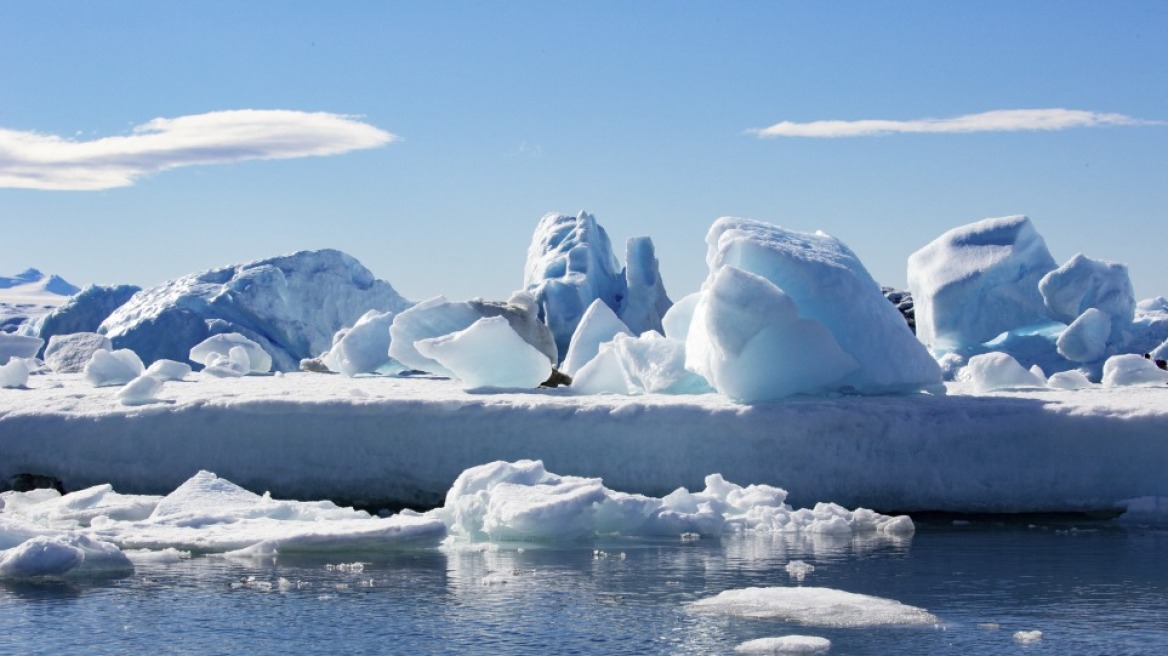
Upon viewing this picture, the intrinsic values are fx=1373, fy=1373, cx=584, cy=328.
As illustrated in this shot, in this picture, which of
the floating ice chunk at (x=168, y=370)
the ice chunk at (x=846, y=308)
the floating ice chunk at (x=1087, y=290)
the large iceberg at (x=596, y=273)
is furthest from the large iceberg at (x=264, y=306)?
the ice chunk at (x=846, y=308)

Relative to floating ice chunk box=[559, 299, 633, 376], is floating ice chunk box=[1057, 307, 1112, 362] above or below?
above

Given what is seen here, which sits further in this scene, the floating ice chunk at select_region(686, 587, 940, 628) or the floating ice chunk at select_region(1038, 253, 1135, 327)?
the floating ice chunk at select_region(1038, 253, 1135, 327)

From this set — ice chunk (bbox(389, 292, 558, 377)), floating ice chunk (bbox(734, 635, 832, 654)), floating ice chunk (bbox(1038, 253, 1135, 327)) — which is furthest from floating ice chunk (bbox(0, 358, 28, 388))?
floating ice chunk (bbox(1038, 253, 1135, 327))

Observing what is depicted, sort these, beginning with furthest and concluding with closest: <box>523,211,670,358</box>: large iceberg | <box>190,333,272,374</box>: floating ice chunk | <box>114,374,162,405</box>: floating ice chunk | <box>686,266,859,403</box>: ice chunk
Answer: <box>523,211,670,358</box>: large iceberg < <box>190,333,272,374</box>: floating ice chunk < <box>114,374,162,405</box>: floating ice chunk < <box>686,266,859,403</box>: ice chunk

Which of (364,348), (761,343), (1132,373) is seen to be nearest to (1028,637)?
(761,343)

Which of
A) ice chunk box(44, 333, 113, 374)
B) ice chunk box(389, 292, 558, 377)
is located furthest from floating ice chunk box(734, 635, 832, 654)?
ice chunk box(44, 333, 113, 374)

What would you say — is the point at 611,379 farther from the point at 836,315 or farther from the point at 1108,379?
the point at 1108,379

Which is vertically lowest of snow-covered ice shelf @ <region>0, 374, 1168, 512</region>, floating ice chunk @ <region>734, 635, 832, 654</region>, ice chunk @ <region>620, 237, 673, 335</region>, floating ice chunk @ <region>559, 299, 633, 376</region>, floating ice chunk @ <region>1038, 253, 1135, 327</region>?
floating ice chunk @ <region>734, 635, 832, 654</region>

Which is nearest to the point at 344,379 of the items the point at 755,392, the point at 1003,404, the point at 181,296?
the point at 755,392

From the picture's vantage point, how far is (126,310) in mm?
22625

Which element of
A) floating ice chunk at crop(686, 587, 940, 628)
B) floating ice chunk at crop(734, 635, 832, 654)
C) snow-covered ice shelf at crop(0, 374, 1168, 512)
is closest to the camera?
floating ice chunk at crop(734, 635, 832, 654)

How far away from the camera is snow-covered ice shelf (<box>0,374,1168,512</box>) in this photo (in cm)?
834

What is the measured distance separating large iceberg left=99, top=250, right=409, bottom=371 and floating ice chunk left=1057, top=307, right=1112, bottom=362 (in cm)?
1179

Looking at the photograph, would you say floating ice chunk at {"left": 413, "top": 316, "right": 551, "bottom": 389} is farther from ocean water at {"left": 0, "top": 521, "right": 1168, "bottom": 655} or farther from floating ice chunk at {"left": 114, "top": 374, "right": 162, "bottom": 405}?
ocean water at {"left": 0, "top": 521, "right": 1168, "bottom": 655}
